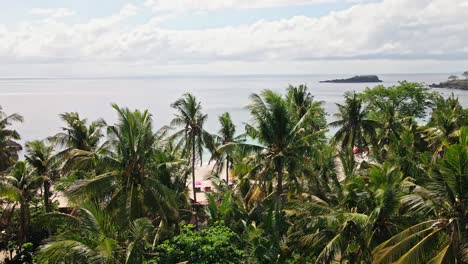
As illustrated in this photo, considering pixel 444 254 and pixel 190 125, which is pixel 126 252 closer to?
pixel 444 254

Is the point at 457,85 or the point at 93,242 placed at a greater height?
the point at 93,242

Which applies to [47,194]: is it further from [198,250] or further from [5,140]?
[198,250]

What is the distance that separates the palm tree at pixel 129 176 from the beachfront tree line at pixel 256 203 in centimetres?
4

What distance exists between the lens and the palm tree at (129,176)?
50.8ft

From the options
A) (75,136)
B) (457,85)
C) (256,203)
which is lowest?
(256,203)

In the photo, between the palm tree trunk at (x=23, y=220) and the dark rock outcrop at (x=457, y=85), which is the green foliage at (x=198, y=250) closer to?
the palm tree trunk at (x=23, y=220)

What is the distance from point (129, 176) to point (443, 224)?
32.8ft

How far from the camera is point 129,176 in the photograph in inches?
626

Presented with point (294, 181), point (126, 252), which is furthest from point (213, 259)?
point (294, 181)

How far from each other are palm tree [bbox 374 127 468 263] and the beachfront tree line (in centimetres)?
3

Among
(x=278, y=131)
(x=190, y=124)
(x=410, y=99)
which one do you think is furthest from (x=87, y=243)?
(x=410, y=99)

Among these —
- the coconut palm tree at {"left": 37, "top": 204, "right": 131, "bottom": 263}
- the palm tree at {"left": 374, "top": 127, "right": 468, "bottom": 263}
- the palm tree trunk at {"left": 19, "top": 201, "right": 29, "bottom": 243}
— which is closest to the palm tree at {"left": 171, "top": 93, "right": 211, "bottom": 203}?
the palm tree trunk at {"left": 19, "top": 201, "right": 29, "bottom": 243}

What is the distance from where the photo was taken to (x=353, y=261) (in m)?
14.9

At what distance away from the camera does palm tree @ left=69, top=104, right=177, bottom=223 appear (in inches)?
610
